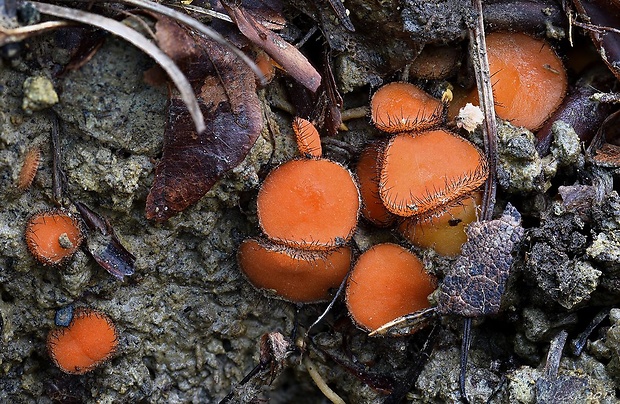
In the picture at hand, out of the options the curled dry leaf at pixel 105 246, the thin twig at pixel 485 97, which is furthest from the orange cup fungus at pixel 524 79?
the curled dry leaf at pixel 105 246

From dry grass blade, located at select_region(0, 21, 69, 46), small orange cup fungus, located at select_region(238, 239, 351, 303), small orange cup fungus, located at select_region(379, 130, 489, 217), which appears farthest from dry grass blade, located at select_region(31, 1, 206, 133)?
small orange cup fungus, located at select_region(379, 130, 489, 217)

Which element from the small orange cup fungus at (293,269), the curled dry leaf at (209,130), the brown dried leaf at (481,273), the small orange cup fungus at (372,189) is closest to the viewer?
the curled dry leaf at (209,130)

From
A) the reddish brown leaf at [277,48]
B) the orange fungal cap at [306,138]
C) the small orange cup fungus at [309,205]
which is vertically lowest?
the small orange cup fungus at [309,205]

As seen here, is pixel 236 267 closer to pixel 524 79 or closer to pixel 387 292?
pixel 387 292

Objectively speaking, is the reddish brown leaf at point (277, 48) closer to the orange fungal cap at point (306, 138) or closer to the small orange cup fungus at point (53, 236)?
the orange fungal cap at point (306, 138)

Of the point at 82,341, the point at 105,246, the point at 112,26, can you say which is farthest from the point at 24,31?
the point at 82,341

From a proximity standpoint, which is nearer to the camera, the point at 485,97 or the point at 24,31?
the point at 24,31

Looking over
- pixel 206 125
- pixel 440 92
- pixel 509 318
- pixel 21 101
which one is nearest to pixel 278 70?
pixel 206 125
